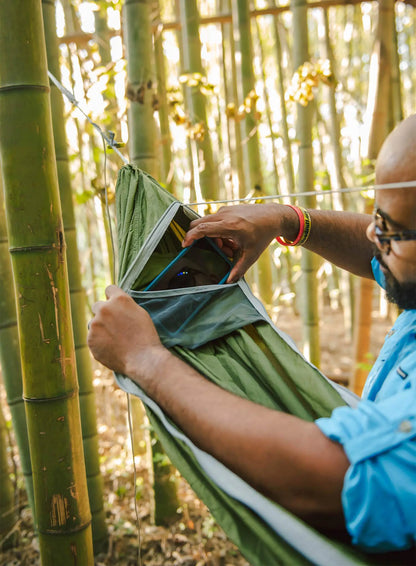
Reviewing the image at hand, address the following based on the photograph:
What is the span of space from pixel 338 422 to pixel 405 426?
10 centimetres

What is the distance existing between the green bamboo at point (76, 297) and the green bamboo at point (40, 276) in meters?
0.80

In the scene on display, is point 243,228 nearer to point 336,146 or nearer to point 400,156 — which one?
point 400,156

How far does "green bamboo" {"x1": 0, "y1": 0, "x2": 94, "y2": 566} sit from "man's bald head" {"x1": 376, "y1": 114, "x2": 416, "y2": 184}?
0.85m

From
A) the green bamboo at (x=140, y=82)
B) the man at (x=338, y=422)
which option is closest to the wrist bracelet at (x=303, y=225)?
the man at (x=338, y=422)

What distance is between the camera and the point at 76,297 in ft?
7.39

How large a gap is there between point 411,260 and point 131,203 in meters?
0.83

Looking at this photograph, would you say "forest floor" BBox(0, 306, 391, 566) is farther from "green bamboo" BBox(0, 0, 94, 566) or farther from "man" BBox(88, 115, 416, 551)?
"man" BBox(88, 115, 416, 551)

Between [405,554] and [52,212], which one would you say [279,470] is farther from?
[52,212]

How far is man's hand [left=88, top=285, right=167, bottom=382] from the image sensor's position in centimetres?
97

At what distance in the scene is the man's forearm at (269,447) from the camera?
0.72m

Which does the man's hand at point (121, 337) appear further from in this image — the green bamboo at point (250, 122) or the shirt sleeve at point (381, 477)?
the green bamboo at point (250, 122)

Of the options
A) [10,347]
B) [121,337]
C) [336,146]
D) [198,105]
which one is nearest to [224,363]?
[121,337]

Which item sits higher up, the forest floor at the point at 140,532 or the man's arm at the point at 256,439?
the man's arm at the point at 256,439

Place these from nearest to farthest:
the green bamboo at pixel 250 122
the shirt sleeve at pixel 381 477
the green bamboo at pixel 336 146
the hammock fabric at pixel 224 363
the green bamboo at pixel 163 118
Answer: the shirt sleeve at pixel 381 477 < the hammock fabric at pixel 224 363 < the green bamboo at pixel 250 122 < the green bamboo at pixel 163 118 < the green bamboo at pixel 336 146
